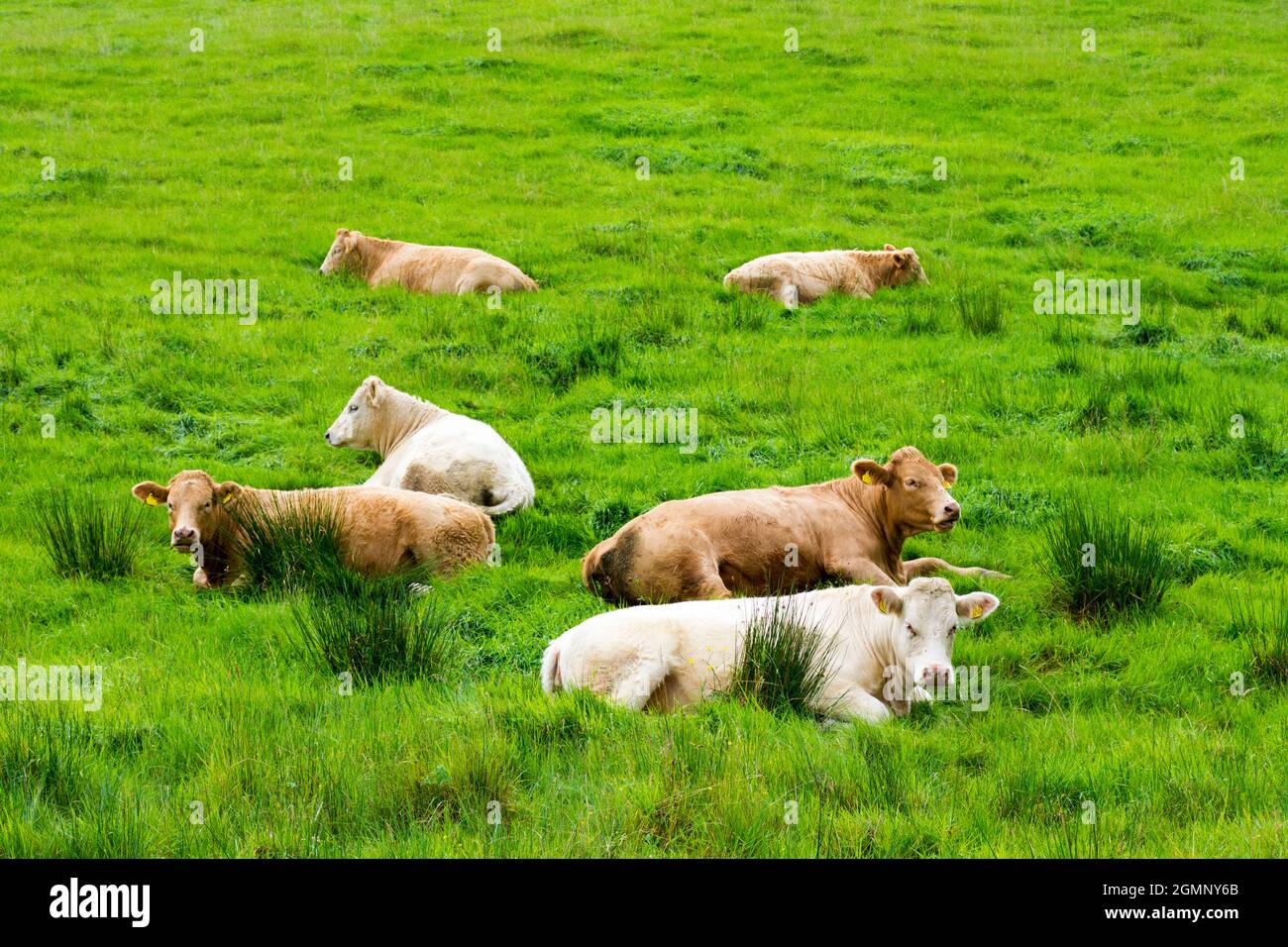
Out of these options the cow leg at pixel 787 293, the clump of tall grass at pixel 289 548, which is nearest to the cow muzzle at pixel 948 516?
the clump of tall grass at pixel 289 548

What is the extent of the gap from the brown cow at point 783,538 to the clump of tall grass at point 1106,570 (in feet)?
2.06

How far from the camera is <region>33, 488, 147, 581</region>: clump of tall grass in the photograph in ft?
29.6

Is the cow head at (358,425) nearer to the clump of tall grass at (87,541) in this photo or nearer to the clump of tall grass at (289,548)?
the clump of tall grass at (289,548)

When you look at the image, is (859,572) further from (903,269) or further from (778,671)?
(903,269)

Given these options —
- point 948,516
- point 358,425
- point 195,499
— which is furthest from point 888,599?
point 358,425

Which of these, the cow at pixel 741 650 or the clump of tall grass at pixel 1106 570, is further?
the clump of tall grass at pixel 1106 570

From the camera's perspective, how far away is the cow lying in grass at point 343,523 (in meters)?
9.28

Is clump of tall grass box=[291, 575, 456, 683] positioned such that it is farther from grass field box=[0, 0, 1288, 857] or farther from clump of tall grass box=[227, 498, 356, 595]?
clump of tall grass box=[227, 498, 356, 595]

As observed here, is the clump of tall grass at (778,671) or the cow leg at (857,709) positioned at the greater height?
the clump of tall grass at (778,671)

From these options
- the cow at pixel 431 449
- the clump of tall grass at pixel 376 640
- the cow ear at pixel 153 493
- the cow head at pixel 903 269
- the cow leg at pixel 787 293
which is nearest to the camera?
the clump of tall grass at pixel 376 640

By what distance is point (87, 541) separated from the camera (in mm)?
9039

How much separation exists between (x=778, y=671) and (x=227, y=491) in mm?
4637

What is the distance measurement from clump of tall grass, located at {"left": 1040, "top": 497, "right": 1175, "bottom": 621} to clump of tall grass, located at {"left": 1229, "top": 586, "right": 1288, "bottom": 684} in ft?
1.57

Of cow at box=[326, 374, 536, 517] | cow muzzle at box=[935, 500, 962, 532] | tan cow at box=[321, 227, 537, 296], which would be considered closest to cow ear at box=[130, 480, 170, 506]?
cow at box=[326, 374, 536, 517]
